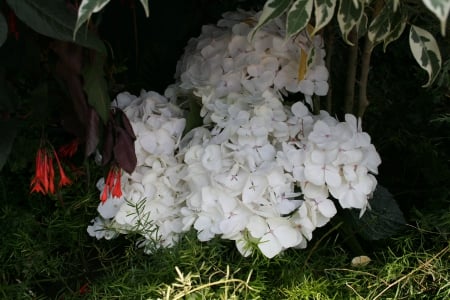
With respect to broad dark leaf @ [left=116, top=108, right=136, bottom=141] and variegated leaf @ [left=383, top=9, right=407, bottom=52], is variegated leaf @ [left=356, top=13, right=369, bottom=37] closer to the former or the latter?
variegated leaf @ [left=383, top=9, right=407, bottom=52]

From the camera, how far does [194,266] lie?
99 cm

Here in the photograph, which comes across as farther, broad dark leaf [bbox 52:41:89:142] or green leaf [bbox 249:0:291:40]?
broad dark leaf [bbox 52:41:89:142]

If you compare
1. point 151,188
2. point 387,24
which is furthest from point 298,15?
point 151,188

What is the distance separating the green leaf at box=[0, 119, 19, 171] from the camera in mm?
940

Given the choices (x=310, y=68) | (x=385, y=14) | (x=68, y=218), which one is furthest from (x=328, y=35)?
(x=68, y=218)

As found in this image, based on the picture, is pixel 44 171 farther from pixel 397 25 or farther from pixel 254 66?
pixel 397 25

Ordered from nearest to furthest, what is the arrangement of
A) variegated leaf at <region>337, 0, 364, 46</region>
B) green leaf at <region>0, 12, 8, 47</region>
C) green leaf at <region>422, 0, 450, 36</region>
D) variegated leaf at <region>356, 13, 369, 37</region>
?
green leaf at <region>422, 0, 450, 36</region>, green leaf at <region>0, 12, 8, 47</region>, variegated leaf at <region>337, 0, 364, 46</region>, variegated leaf at <region>356, 13, 369, 37</region>

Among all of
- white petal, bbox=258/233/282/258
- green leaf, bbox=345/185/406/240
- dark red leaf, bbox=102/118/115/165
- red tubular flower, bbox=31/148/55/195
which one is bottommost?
green leaf, bbox=345/185/406/240

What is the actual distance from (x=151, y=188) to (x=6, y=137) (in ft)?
0.81

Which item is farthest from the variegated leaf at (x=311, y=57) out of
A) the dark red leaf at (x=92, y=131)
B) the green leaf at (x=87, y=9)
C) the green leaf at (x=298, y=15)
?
the green leaf at (x=87, y=9)

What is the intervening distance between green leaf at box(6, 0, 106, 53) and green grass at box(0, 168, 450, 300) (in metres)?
0.33

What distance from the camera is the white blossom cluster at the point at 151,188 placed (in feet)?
3.53

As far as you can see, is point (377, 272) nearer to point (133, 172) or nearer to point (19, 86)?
point (133, 172)

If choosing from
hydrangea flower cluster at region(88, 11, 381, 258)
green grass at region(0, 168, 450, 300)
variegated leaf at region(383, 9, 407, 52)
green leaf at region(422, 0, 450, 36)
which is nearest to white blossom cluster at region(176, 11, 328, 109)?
hydrangea flower cluster at region(88, 11, 381, 258)
